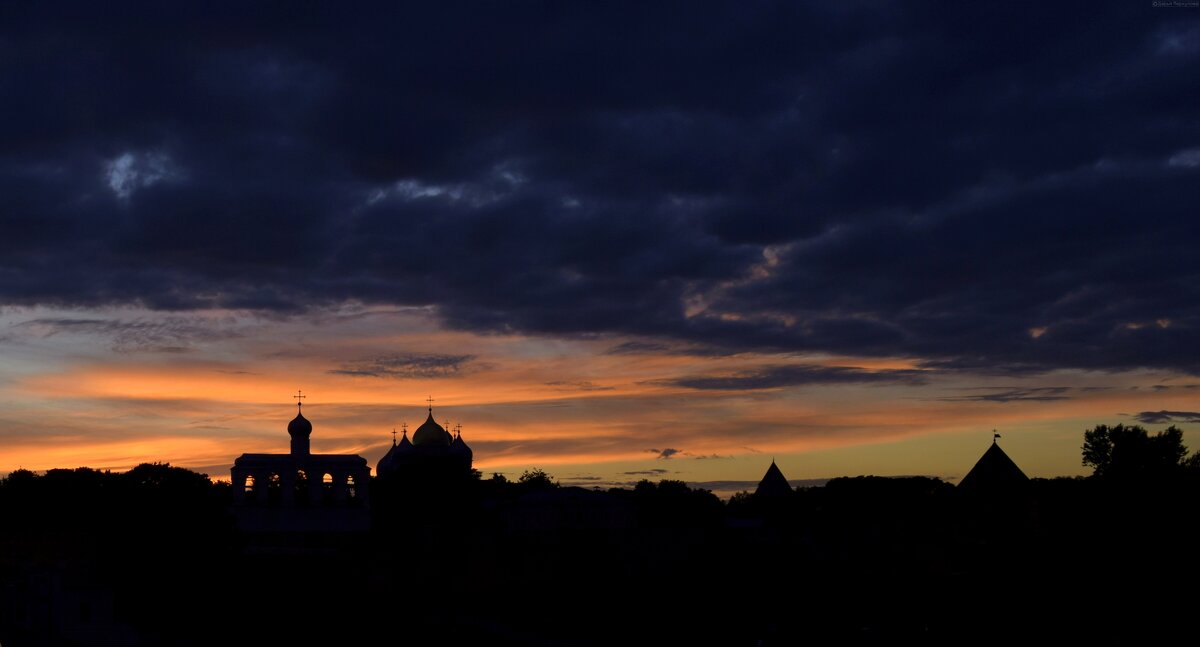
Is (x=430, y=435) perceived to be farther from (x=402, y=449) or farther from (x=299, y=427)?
(x=299, y=427)

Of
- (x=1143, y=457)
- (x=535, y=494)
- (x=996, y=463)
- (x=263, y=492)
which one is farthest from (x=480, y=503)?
(x=1143, y=457)

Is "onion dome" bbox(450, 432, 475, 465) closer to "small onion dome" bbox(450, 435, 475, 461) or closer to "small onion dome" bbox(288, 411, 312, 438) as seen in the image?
"small onion dome" bbox(450, 435, 475, 461)

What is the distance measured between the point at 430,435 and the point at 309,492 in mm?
40078

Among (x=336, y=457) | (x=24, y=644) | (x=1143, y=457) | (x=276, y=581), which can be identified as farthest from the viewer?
(x=1143, y=457)

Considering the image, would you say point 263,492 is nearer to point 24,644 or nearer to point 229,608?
point 229,608

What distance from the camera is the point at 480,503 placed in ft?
328

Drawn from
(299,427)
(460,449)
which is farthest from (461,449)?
(299,427)

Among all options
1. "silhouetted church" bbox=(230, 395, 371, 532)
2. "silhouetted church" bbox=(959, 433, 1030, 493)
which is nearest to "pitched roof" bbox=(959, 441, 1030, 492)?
"silhouetted church" bbox=(959, 433, 1030, 493)

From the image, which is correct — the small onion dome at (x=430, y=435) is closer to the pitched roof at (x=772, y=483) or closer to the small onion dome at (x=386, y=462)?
the small onion dome at (x=386, y=462)

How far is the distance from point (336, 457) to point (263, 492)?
4.76 m

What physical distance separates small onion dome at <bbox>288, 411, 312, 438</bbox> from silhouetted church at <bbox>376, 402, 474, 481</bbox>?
86.5ft

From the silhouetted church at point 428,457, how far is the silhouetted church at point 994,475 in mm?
38017

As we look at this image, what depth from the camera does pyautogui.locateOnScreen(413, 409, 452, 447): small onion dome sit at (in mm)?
106525

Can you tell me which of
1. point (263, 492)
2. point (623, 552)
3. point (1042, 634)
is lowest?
point (1042, 634)
